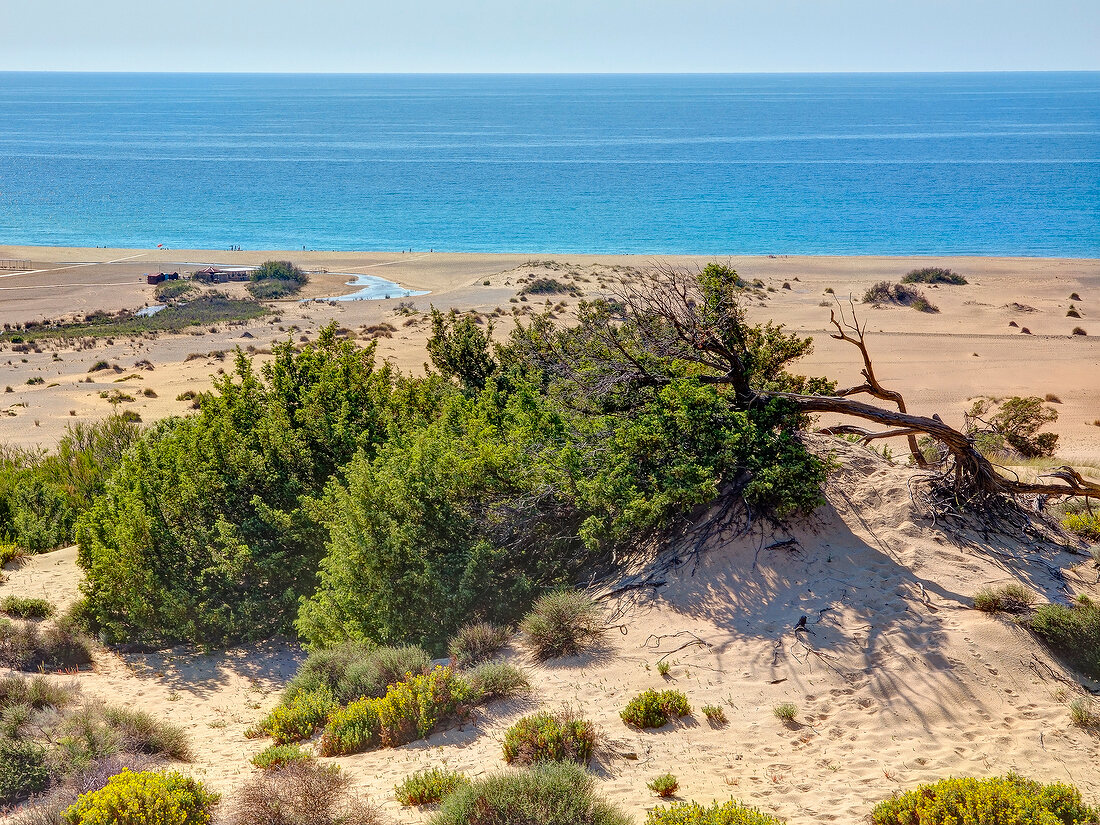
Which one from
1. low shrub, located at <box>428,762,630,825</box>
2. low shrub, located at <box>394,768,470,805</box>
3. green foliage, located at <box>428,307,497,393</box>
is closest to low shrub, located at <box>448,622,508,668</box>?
low shrub, located at <box>394,768,470,805</box>

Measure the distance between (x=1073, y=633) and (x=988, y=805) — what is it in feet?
11.5

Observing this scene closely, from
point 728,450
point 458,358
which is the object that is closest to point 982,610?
point 728,450

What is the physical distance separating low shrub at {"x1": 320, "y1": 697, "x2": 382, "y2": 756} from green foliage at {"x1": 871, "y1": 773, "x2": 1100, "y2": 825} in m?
4.37

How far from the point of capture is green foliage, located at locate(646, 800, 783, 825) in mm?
5633

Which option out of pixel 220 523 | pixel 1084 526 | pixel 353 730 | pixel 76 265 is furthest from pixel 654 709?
pixel 76 265

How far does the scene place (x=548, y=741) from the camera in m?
6.99

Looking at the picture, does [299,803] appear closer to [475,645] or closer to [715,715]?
[475,645]

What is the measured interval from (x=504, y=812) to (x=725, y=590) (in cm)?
450

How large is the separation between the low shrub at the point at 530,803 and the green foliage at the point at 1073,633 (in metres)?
5.17

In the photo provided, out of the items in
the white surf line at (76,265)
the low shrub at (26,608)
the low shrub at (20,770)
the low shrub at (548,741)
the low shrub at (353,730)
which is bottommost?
the low shrub at (26,608)

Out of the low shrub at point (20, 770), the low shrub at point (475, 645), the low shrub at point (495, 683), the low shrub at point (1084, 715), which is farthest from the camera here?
the low shrub at point (475, 645)

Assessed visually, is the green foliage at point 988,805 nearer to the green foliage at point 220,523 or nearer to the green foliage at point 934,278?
the green foliage at point 220,523

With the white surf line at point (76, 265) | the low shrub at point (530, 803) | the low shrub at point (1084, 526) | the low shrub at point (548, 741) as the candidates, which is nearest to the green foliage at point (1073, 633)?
the low shrub at point (1084, 526)

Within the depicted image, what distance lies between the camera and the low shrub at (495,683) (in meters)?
8.15
